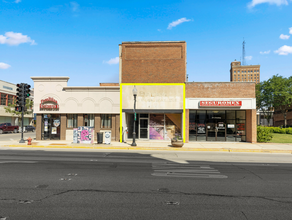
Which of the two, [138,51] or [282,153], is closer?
[282,153]

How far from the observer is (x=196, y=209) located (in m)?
5.38

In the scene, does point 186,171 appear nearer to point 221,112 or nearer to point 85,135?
point 85,135

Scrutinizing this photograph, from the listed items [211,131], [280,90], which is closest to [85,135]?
[211,131]

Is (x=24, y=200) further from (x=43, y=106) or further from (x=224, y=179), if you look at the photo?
(x=43, y=106)

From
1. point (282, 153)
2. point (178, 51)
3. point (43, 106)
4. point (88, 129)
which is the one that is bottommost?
point (282, 153)

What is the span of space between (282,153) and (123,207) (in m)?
16.0

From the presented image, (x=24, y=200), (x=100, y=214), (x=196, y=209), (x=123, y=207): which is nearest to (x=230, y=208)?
(x=196, y=209)

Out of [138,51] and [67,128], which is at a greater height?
[138,51]

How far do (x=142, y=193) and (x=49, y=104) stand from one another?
20424 millimetres

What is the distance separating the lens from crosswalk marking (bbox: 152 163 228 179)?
8.82 m

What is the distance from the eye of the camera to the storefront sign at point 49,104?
23.7m

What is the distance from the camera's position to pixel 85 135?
2042cm

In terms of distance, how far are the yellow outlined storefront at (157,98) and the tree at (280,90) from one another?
4773cm

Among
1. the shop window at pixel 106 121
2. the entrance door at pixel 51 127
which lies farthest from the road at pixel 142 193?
the entrance door at pixel 51 127
